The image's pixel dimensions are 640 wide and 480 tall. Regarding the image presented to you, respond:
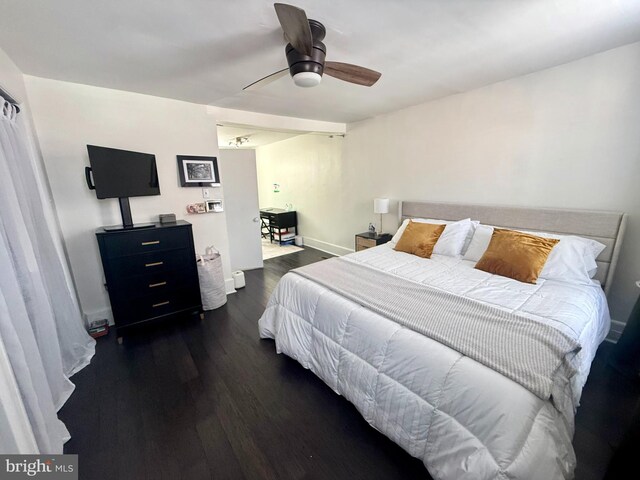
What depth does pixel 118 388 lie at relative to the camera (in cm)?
197

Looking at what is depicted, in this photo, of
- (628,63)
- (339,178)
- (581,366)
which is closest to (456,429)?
(581,366)

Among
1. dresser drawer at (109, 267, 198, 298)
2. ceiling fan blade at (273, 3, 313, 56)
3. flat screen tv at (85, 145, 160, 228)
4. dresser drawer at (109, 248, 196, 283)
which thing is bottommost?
dresser drawer at (109, 267, 198, 298)

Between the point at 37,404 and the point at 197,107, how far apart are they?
9.87ft

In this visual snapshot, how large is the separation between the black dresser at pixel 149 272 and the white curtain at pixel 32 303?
328mm

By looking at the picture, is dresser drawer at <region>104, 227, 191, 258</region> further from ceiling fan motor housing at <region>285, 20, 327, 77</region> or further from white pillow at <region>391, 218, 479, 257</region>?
white pillow at <region>391, 218, 479, 257</region>

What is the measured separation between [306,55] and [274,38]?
35cm

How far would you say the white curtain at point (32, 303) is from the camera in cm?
124

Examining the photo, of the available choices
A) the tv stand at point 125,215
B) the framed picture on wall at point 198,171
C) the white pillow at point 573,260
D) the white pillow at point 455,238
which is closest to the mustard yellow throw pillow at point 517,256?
the white pillow at point 573,260

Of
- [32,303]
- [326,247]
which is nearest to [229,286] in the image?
[32,303]

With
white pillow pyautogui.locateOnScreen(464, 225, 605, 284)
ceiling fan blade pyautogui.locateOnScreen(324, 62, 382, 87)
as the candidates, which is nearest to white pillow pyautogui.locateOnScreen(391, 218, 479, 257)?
white pillow pyautogui.locateOnScreen(464, 225, 605, 284)

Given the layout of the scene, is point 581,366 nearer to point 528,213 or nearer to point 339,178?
point 528,213

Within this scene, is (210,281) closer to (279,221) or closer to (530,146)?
(279,221)

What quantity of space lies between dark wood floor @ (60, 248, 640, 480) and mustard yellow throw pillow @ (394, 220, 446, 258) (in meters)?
1.56

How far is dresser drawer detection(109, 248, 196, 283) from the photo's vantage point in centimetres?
245
